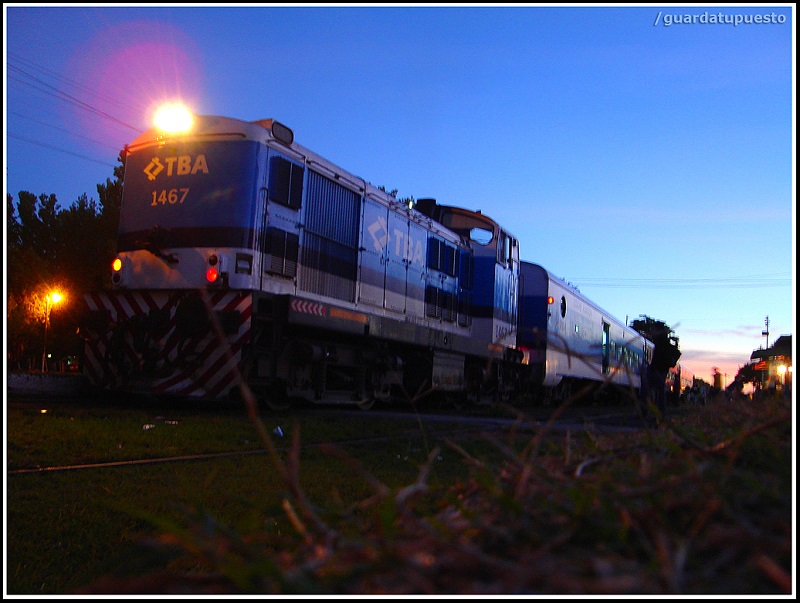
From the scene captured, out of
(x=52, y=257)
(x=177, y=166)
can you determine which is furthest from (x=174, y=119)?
(x=52, y=257)

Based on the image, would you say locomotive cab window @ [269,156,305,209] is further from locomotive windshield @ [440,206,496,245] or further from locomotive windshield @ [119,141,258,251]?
locomotive windshield @ [440,206,496,245]

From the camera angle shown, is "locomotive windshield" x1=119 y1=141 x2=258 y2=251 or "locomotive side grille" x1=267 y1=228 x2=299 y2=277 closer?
"locomotive windshield" x1=119 y1=141 x2=258 y2=251

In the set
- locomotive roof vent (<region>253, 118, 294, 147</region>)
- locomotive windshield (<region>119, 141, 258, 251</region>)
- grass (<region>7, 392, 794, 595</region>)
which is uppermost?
locomotive roof vent (<region>253, 118, 294, 147</region>)

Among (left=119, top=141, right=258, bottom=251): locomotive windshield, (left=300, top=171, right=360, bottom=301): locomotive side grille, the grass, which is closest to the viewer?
the grass

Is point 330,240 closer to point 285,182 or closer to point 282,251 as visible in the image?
point 282,251

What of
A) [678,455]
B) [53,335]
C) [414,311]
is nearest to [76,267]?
[53,335]

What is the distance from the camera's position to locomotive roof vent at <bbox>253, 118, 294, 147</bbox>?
977 centimetres

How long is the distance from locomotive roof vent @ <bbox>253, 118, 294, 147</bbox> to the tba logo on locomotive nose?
3.22 feet

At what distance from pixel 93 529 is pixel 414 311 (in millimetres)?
9935

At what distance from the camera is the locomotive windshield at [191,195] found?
31.2 feet

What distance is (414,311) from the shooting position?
13.4 metres

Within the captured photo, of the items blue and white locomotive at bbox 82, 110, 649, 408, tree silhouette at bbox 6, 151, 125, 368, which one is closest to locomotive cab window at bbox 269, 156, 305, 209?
blue and white locomotive at bbox 82, 110, 649, 408

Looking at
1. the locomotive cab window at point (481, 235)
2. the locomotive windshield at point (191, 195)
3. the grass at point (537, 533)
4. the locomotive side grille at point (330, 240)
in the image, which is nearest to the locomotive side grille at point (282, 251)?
the locomotive side grille at point (330, 240)

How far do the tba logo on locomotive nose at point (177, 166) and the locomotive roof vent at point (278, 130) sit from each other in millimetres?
982
